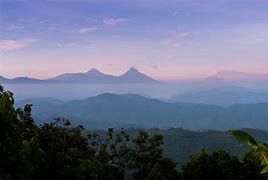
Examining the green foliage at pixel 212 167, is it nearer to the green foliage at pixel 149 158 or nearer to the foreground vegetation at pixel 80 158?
the foreground vegetation at pixel 80 158

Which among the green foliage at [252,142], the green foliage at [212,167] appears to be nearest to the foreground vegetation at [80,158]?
the green foliage at [212,167]

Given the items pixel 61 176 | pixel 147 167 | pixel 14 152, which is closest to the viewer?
pixel 14 152

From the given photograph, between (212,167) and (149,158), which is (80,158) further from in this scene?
(212,167)

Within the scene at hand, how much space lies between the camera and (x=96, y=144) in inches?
1202

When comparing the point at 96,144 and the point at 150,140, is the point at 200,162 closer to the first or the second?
the point at 150,140

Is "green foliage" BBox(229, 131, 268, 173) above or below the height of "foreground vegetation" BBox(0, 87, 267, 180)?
above

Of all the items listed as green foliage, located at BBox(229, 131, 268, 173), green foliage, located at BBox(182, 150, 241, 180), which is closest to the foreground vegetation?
green foliage, located at BBox(182, 150, 241, 180)

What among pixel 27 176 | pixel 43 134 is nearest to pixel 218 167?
pixel 43 134

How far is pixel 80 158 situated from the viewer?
2314 cm

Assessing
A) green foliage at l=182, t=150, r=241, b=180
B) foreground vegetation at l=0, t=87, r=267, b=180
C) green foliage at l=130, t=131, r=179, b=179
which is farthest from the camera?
green foliage at l=182, t=150, r=241, b=180

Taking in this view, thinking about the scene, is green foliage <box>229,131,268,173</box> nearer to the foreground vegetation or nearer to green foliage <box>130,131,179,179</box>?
the foreground vegetation

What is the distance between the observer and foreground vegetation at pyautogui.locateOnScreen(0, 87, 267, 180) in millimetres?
12817

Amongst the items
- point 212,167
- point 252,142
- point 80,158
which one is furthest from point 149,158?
point 252,142

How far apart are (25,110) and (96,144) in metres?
7.88
